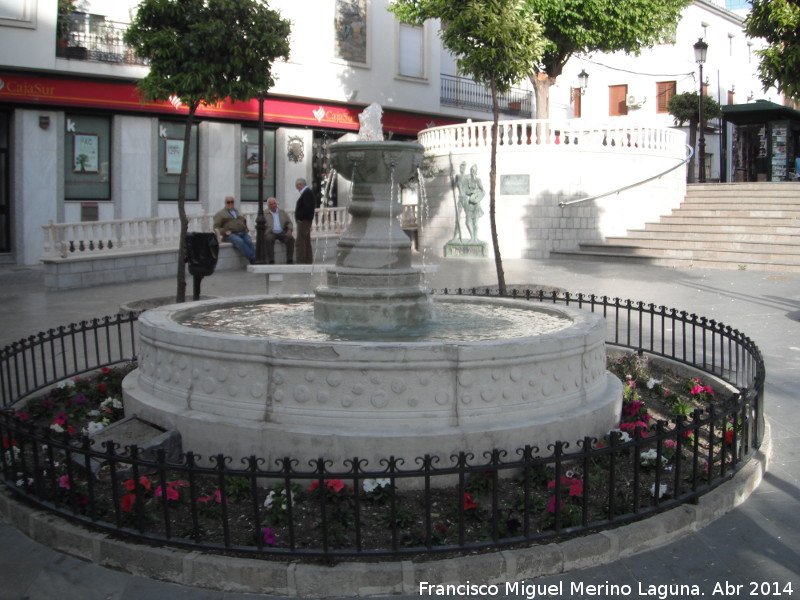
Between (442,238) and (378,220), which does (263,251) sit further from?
(378,220)

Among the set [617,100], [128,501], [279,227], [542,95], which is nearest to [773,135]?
[542,95]

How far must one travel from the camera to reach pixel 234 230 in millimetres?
17844

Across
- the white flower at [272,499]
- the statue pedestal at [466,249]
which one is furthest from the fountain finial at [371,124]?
the statue pedestal at [466,249]

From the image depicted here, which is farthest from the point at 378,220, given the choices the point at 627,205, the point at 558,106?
the point at 558,106

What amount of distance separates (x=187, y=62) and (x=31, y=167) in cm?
912

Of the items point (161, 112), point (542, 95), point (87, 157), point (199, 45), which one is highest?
point (542, 95)

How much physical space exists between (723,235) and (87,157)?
588 inches

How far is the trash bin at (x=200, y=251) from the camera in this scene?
11.4 metres

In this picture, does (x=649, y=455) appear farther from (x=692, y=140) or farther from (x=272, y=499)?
(x=692, y=140)

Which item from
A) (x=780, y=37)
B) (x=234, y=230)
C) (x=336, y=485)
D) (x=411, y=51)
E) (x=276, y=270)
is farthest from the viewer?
(x=411, y=51)

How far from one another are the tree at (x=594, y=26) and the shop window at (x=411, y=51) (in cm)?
381

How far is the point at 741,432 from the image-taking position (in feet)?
17.7

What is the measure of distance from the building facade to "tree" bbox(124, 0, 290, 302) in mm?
2325

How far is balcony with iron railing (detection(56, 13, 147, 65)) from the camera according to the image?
1909 centimetres
